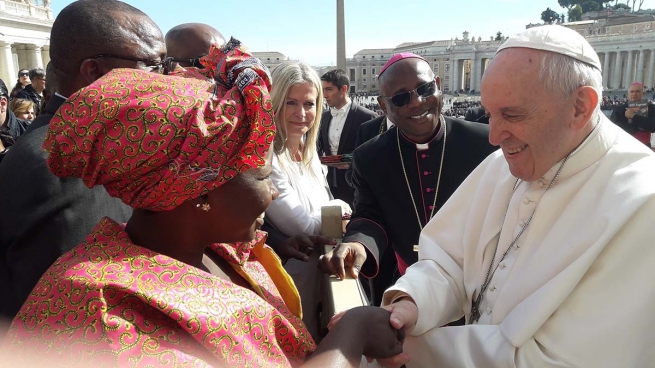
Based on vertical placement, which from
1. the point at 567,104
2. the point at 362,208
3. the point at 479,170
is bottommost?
the point at 362,208

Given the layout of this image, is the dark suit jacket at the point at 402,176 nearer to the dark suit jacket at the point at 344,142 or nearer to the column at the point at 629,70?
the dark suit jacket at the point at 344,142

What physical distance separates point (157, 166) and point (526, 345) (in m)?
1.31

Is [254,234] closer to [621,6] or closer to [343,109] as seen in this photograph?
[343,109]

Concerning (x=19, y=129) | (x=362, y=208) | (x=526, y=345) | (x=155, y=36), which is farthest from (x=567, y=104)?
(x=19, y=129)

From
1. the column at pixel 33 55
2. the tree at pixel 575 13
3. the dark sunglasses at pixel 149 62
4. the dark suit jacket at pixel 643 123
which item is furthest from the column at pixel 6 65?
the tree at pixel 575 13

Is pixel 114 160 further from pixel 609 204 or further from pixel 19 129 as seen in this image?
pixel 19 129

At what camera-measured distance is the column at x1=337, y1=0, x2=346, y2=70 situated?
720 inches

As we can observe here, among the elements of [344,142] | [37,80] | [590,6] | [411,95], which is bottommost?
[344,142]

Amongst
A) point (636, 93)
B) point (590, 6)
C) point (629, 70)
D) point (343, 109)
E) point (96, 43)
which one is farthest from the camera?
point (590, 6)

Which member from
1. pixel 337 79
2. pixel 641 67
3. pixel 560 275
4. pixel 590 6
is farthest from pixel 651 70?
pixel 560 275

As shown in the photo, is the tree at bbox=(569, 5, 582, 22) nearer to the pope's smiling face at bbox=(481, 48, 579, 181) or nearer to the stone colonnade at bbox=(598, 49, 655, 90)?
the stone colonnade at bbox=(598, 49, 655, 90)

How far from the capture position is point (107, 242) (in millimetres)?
1349

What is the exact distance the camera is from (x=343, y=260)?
2311 mm

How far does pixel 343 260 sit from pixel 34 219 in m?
1.30
